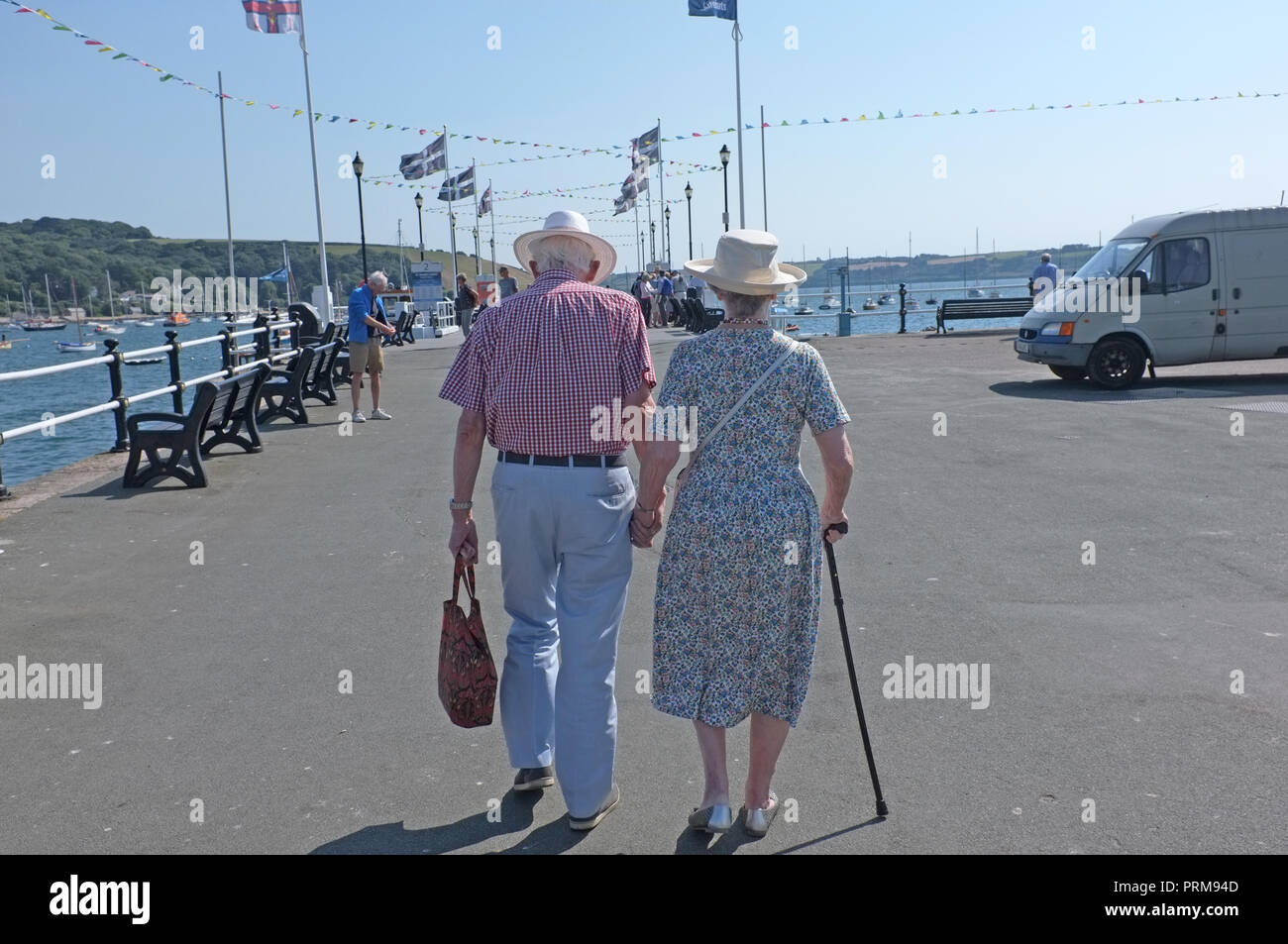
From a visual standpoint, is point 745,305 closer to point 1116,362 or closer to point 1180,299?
point 1116,362

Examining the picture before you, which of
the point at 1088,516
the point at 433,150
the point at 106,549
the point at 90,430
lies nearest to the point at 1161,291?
the point at 1088,516

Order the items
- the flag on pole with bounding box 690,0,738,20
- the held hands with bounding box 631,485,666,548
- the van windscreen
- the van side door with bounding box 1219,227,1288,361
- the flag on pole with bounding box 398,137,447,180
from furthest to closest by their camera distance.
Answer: the flag on pole with bounding box 398,137,447,180 < the flag on pole with bounding box 690,0,738,20 < the van windscreen < the van side door with bounding box 1219,227,1288,361 < the held hands with bounding box 631,485,666,548

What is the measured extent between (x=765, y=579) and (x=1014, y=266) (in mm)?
195001

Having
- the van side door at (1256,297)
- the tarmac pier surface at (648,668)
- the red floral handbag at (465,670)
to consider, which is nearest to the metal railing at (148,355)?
the tarmac pier surface at (648,668)

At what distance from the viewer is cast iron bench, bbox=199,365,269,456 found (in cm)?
1256

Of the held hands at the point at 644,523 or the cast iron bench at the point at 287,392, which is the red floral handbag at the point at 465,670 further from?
the cast iron bench at the point at 287,392

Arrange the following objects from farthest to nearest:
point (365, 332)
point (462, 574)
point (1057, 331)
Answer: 1. point (1057, 331)
2. point (365, 332)
3. point (462, 574)

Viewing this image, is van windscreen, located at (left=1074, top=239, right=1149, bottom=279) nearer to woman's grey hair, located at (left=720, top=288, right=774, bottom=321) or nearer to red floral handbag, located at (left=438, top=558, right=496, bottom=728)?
woman's grey hair, located at (left=720, top=288, right=774, bottom=321)

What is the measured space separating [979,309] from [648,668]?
27775mm

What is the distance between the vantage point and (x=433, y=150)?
1790 inches

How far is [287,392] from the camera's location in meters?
16.3

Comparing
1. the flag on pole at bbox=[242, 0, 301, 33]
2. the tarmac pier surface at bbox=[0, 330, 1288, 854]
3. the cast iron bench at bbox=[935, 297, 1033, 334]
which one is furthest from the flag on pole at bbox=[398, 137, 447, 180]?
the tarmac pier surface at bbox=[0, 330, 1288, 854]

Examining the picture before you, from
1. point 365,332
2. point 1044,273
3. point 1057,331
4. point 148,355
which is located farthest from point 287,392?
point 1044,273

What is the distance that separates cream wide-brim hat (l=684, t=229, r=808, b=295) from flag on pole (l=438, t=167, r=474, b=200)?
4851 cm
